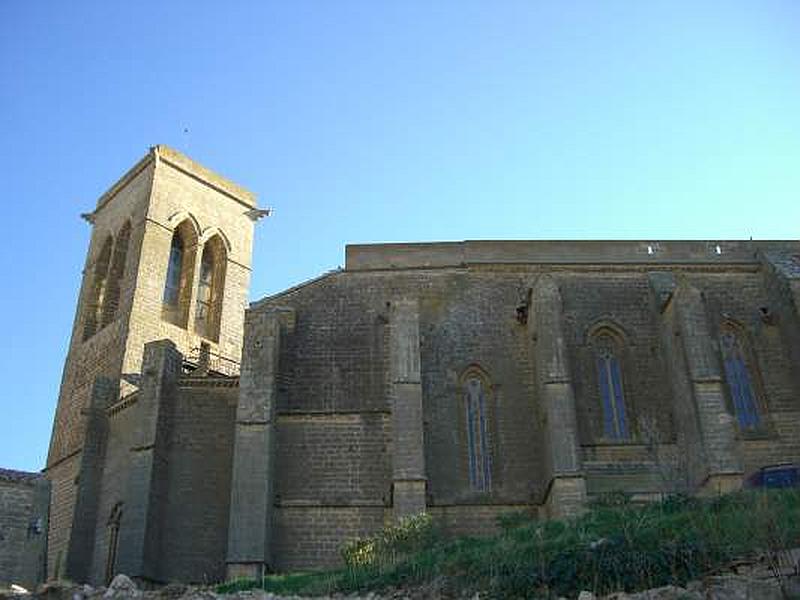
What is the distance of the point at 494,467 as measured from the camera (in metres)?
19.5

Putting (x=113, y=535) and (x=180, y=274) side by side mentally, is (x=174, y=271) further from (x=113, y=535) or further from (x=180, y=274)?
(x=113, y=535)

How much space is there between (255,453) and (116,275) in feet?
34.6

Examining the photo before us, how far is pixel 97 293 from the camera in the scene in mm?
27484

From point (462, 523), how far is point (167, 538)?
548cm

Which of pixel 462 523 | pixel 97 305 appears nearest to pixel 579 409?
pixel 462 523

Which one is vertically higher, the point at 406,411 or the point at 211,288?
the point at 211,288

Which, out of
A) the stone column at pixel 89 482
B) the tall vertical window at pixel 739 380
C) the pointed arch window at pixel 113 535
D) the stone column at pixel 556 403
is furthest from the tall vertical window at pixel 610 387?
the stone column at pixel 89 482

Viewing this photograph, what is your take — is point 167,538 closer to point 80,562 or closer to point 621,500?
point 80,562

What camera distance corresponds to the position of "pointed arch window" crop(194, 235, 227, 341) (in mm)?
27203

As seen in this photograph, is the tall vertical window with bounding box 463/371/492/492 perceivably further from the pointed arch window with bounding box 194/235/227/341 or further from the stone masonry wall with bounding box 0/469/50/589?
the pointed arch window with bounding box 194/235/227/341

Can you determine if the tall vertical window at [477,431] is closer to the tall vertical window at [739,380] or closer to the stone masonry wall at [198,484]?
the stone masonry wall at [198,484]

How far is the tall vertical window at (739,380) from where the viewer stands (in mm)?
20359

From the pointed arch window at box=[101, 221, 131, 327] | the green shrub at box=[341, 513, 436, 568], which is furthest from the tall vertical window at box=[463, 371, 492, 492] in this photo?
the pointed arch window at box=[101, 221, 131, 327]

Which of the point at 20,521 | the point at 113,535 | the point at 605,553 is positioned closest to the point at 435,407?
the point at 113,535
